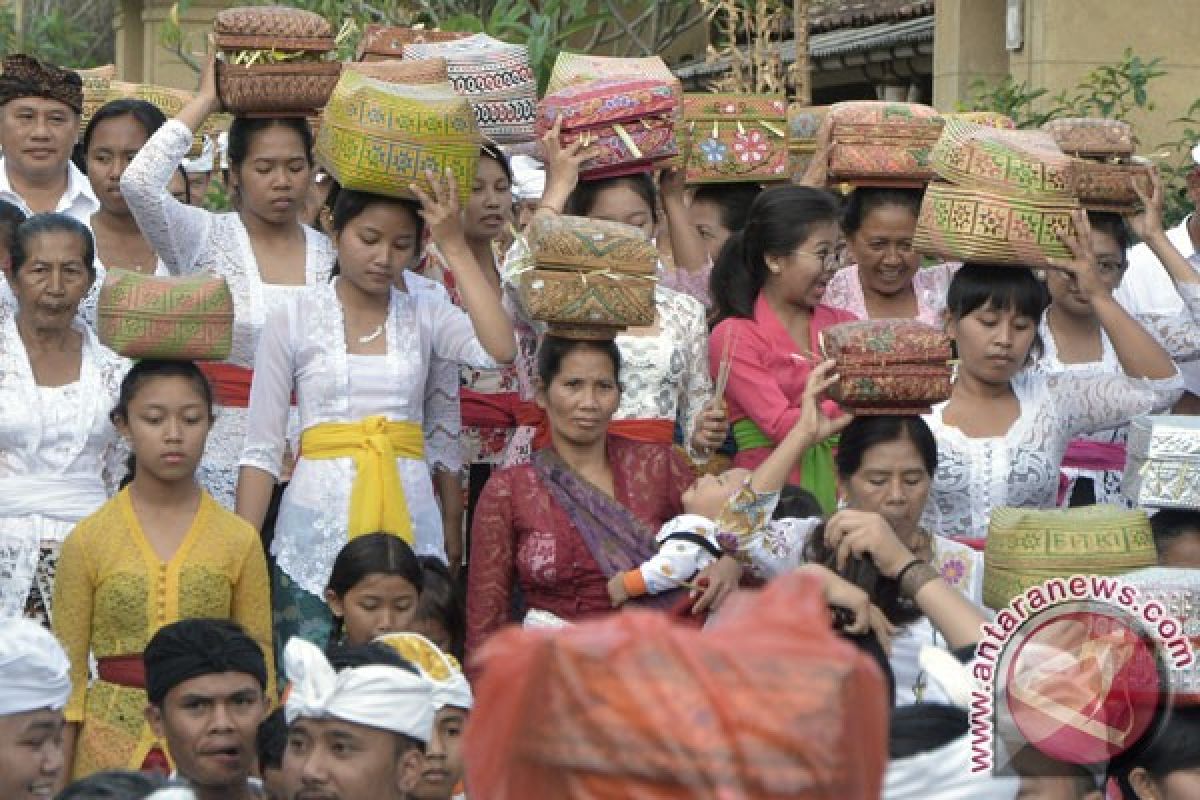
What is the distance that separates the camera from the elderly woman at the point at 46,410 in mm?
6480

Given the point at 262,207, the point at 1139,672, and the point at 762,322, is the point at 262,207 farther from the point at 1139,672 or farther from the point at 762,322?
the point at 1139,672

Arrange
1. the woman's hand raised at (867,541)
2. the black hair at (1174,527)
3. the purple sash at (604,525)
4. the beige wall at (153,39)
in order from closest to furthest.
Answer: the woman's hand raised at (867,541) → the black hair at (1174,527) → the purple sash at (604,525) → the beige wall at (153,39)

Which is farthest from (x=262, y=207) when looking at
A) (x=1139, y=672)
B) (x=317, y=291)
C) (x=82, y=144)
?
(x=1139, y=672)

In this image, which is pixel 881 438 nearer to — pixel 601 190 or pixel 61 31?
pixel 601 190

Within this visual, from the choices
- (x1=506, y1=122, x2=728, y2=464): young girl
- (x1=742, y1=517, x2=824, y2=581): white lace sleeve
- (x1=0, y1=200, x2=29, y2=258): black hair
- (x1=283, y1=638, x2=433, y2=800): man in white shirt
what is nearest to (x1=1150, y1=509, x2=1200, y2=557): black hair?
(x1=742, y1=517, x2=824, y2=581): white lace sleeve

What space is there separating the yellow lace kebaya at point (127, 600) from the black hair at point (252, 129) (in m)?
1.25

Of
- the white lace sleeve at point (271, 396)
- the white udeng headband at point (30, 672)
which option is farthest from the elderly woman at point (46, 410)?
the white udeng headband at point (30, 672)

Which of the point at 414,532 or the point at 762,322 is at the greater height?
the point at 762,322

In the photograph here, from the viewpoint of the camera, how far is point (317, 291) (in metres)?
6.70

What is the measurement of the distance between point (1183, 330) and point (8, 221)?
3.55 metres

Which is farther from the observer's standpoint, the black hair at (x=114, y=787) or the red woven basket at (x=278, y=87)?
the red woven basket at (x=278, y=87)

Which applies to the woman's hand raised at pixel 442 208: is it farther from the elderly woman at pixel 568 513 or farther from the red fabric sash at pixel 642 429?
the red fabric sash at pixel 642 429

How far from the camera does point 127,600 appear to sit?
605cm

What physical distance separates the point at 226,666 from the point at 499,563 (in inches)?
38.2
